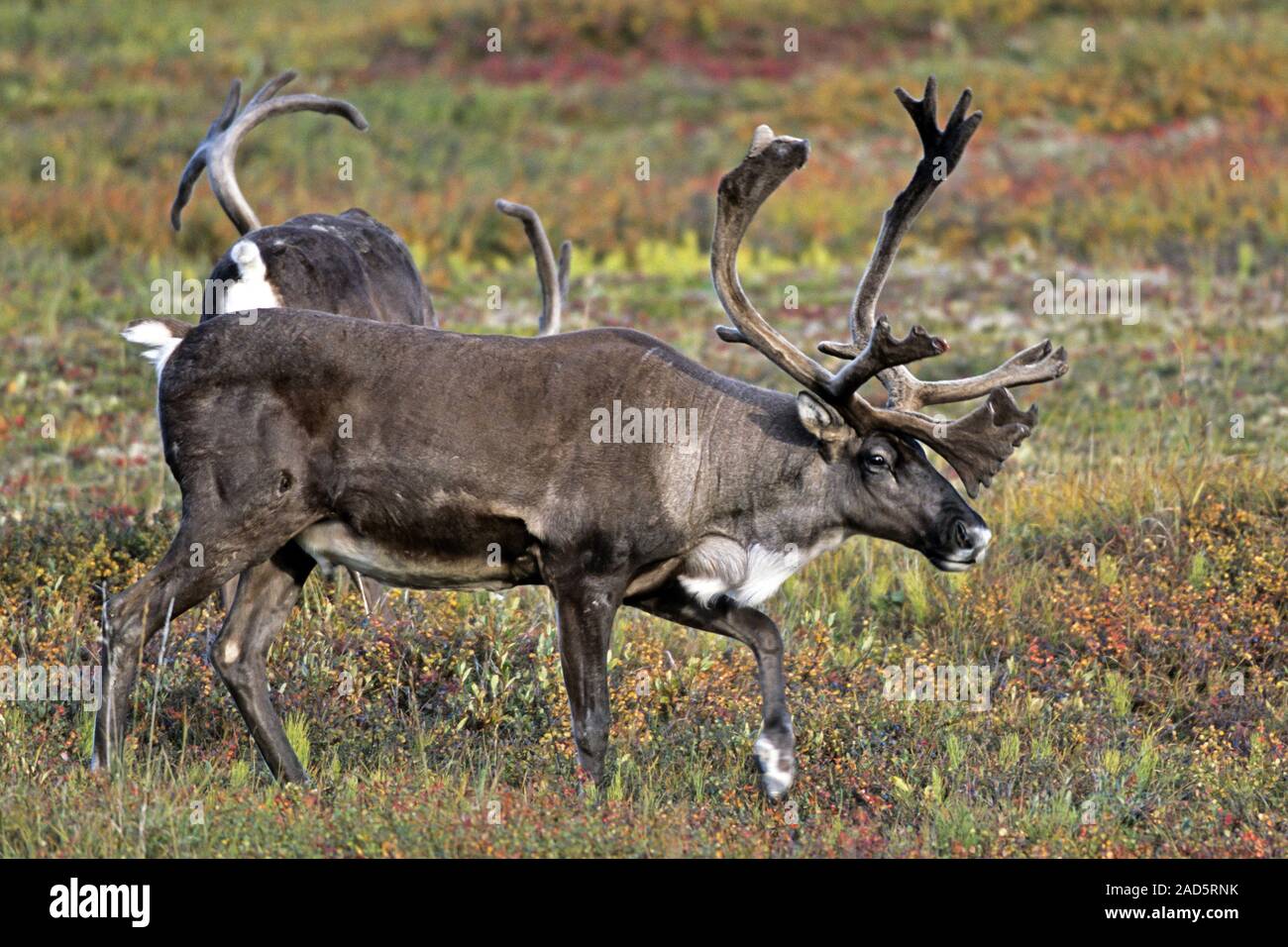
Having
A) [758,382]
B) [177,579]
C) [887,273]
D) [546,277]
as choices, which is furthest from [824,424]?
[758,382]

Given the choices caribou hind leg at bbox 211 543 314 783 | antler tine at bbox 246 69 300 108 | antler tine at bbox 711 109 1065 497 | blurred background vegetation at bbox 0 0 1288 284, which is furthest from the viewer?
blurred background vegetation at bbox 0 0 1288 284

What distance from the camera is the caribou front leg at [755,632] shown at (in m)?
7.48

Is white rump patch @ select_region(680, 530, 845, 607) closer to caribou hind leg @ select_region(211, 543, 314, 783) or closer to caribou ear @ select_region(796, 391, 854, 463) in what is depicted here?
caribou ear @ select_region(796, 391, 854, 463)

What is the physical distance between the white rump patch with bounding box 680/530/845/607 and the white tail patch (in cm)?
221

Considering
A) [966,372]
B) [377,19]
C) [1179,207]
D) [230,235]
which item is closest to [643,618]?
[966,372]

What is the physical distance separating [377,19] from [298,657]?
25172 millimetres

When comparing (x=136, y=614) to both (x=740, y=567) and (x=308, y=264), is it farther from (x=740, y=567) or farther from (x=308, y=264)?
(x=308, y=264)

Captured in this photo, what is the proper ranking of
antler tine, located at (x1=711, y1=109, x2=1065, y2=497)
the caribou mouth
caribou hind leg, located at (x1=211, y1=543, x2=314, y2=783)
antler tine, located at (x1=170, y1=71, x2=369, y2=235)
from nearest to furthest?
the caribou mouth, antler tine, located at (x1=711, y1=109, x2=1065, y2=497), caribou hind leg, located at (x1=211, y1=543, x2=314, y2=783), antler tine, located at (x1=170, y1=71, x2=369, y2=235)

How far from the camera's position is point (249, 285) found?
29.3 ft

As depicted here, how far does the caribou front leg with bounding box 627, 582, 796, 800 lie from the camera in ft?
24.5

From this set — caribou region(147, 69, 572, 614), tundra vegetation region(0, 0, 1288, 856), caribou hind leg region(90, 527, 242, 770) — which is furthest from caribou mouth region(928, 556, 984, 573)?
caribou hind leg region(90, 527, 242, 770)

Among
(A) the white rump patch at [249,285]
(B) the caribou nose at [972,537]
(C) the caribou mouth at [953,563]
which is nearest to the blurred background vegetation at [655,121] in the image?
(A) the white rump patch at [249,285]

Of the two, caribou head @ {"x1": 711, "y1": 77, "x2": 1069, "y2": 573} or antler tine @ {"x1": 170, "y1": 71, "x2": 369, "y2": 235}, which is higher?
antler tine @ {"x1": 170, "y1": 71, "x2": 369, "y2": 235}
